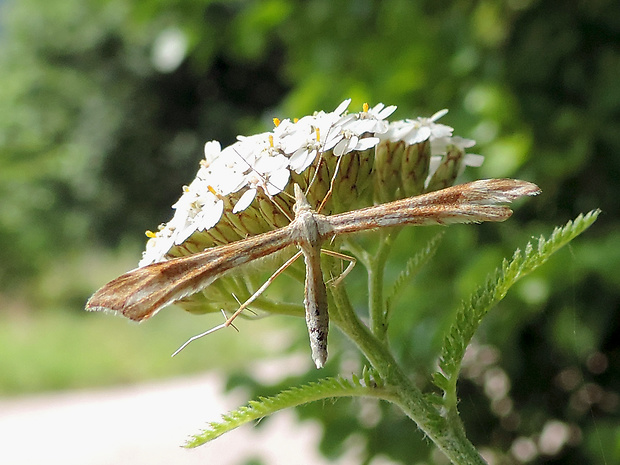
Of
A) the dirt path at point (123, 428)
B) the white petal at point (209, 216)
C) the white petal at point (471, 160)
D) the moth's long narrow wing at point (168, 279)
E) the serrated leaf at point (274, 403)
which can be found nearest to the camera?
the serrated leaf at point (274, 403)

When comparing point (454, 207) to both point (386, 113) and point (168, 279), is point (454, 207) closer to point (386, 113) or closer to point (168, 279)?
point (386, 113)

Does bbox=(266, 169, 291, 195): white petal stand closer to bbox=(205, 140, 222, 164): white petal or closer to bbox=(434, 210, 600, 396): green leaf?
bbox=(205, 140, 222, 164): white petal

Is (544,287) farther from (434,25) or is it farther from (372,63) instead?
(434,25)

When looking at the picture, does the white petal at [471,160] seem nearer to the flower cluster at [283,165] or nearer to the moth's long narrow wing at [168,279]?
the flower cluster at [283,165]

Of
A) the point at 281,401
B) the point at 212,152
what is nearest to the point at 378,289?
the point at 281,401

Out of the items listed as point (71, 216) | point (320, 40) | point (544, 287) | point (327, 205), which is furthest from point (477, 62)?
point (71, 216)

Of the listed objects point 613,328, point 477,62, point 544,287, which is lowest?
point 613,328

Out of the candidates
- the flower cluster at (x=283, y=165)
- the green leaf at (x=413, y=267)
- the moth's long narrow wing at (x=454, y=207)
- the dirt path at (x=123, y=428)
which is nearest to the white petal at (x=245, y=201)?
the flower cluster at (x=283, y=165)
